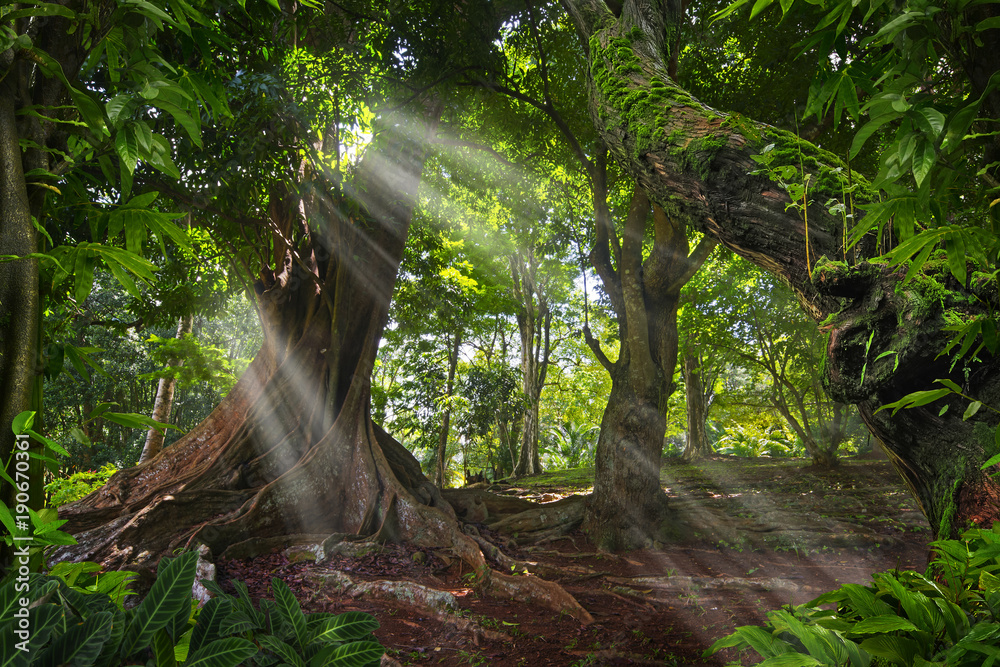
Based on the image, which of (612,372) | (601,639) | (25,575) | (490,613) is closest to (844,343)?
(25,575)

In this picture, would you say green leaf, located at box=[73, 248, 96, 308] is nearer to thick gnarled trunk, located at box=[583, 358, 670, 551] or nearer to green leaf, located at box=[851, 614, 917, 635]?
green leaf, located at box=[851, 614, 917, 635]

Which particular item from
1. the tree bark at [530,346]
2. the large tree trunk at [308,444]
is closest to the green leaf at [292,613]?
the large tree trunk at [308,444]

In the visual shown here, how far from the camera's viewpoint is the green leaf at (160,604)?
847mm

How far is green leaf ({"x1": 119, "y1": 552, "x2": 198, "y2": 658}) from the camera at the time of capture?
2.78ft

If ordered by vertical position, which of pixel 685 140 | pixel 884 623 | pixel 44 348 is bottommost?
pixel 884 623

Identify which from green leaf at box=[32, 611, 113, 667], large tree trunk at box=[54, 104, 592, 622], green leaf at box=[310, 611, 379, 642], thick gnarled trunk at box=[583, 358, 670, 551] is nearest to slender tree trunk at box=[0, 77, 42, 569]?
green leaf at box=[32, 611, 113, 667]

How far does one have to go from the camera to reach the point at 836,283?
193 cm

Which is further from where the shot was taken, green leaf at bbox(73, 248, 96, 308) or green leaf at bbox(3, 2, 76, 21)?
green leaf at bbox(73, 248, 96, 308)

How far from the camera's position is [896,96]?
99cm

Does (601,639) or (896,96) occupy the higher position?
(896,96)

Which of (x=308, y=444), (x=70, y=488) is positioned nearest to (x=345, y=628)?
(x=308, y=444)

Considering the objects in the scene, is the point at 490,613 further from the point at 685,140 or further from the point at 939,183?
the point at 939,183

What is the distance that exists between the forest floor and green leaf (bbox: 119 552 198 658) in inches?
87.8

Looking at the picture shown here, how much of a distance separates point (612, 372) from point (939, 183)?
530 cm
